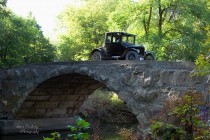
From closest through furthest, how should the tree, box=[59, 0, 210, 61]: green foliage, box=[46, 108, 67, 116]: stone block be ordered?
box=[46, 108, 67, 116]: stone block, box=[59, 0, 210, 61]: green foliage, the tree

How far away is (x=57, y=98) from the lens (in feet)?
61.5

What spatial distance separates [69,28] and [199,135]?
3231cm

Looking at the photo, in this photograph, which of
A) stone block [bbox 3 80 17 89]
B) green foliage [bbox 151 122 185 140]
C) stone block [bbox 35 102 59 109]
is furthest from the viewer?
stone block [bbox 35 102 59 109]

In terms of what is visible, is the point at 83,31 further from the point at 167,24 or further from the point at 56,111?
the point at 56,111

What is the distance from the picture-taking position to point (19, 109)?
Result: 17469 mm

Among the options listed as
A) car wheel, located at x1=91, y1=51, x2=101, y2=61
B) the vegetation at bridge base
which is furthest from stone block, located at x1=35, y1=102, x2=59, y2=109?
the vegetation at bridge base

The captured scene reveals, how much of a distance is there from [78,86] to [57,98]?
4.11ft

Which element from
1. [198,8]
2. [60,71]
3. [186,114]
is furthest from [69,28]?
[186,114]

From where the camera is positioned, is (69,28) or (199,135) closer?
(199,135)

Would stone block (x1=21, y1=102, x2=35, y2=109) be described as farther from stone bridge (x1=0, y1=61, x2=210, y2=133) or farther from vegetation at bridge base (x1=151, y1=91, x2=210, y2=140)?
vegetation at bridge base (x1=151, y1=91, x2=210, y2=140)

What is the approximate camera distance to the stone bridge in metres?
9.83

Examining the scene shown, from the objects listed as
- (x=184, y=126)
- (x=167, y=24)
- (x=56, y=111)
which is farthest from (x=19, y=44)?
(x=184, y=126)

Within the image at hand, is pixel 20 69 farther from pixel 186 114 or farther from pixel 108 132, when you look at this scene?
pixel 186 114

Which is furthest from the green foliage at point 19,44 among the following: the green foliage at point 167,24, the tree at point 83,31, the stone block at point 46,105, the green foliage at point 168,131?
the green foliage at point 168,131
